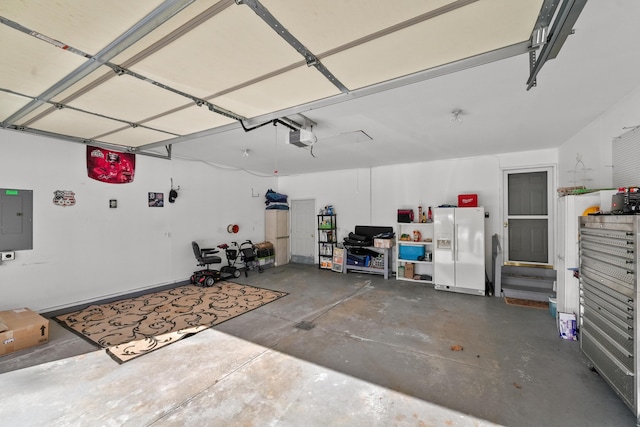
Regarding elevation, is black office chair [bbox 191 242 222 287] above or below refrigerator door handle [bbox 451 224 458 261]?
below

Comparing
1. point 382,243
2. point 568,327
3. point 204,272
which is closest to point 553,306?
point 568,327

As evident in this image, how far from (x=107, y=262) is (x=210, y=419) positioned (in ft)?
12.6

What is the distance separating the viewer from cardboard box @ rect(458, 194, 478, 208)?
509 centimetres

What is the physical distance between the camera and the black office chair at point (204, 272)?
5.46 meters

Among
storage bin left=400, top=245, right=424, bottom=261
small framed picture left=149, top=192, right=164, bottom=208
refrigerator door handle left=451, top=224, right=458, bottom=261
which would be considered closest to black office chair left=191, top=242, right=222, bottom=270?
small framed picture left=149, top=192, right=164, bottom=208

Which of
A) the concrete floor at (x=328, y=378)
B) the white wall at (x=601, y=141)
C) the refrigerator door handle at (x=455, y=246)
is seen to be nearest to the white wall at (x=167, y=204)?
the white wall at (x=601, y=141)

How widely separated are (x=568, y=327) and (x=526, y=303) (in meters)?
1.29

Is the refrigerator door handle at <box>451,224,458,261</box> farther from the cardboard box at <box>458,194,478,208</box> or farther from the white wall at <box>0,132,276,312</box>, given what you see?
the white wall at <box>0,132,276,312</box>

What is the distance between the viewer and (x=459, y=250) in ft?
16.5

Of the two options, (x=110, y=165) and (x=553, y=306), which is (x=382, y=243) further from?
(x=110, y=165)

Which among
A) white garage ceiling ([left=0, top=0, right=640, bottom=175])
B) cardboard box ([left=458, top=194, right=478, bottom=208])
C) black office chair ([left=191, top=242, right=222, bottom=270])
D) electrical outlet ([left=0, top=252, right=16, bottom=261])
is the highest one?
white garage ceiling ([left=0, top=0, right=640, bottom=175])

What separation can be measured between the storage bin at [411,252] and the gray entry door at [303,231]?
2.68 metres

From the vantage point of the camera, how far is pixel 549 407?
207 centimetres

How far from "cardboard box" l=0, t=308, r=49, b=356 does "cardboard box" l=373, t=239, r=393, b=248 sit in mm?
5529
